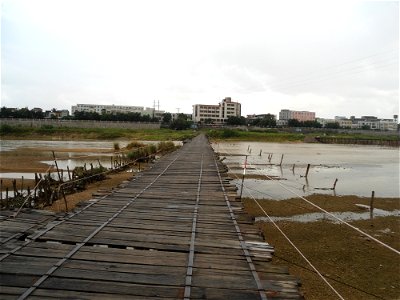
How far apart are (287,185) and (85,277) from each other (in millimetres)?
20455

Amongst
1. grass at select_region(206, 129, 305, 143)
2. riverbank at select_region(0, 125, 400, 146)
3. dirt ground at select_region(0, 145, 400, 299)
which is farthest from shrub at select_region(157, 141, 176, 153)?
grass at select_region(206, 129, 305, 143)

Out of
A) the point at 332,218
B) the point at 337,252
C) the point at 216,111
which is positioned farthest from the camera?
the point at 216,111

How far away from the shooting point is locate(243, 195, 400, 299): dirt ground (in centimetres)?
818

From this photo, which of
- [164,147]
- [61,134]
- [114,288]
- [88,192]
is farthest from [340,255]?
[61,134]

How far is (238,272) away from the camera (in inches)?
207

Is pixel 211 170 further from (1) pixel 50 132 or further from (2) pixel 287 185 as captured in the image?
(1) pixel 50 132

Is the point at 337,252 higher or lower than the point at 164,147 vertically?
lower

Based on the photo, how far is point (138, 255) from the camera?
582cm

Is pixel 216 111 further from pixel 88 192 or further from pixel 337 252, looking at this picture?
pixel 337 252

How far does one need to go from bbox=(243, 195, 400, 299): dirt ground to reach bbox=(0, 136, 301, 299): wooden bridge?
212 centimetres

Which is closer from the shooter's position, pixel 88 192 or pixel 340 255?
pixel 340 255

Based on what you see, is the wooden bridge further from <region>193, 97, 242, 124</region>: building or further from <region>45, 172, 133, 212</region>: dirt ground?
<region>193, 97, 242, 124</region>: building

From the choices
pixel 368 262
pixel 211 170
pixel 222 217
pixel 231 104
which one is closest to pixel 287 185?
pixel 211 170

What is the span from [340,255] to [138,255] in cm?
698
